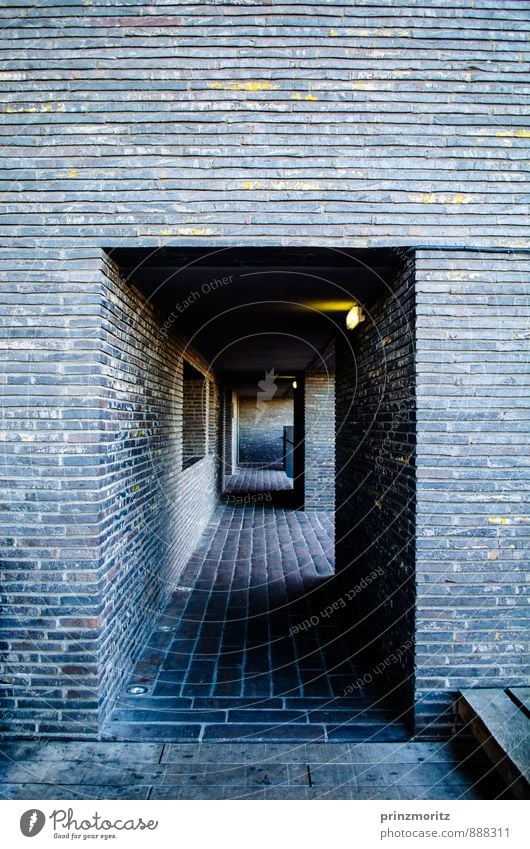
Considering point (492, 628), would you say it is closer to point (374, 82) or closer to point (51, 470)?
point (51, 470)

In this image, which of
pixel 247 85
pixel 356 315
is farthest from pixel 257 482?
pixel 247 85

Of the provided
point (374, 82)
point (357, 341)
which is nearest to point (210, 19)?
point (374, 82)

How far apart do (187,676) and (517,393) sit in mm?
2978

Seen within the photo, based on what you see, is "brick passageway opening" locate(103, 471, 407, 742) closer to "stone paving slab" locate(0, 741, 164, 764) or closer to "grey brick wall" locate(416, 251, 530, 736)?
"stone paving slab" locate(0, 741, 164, 764)

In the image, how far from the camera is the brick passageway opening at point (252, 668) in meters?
2.86

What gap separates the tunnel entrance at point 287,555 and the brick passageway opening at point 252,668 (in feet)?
0.04

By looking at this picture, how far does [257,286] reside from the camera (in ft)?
12.5

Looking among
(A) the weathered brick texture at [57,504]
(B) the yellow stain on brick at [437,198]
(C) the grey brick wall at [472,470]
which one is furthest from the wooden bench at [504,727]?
(B) the yellow stain on brick at [437,198]

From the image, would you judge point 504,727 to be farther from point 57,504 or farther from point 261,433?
point 261,433

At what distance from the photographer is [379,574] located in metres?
3.61

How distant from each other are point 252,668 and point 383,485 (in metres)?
1.70

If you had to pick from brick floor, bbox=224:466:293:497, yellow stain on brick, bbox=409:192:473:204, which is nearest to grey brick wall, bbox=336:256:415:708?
yellow stain on brick, bbox=409:192:473:204

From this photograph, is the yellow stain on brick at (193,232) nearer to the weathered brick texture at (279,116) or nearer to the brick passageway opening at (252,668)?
the weathered brick texture at (279,116)

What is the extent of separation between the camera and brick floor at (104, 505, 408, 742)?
286 cm
